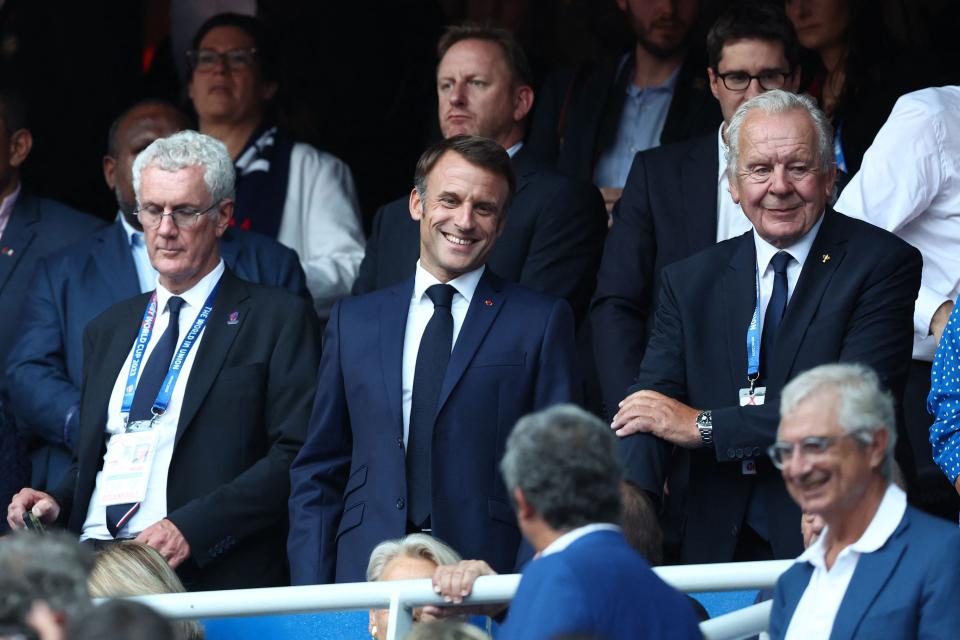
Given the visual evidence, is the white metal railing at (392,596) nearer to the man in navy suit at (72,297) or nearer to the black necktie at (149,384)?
the black necktie at (149,384)

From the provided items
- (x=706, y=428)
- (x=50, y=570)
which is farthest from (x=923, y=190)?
(x=50, y=570)

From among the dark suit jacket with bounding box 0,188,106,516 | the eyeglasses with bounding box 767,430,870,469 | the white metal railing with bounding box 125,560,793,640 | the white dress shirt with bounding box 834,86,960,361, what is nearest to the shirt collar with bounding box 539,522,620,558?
the eyeglasses with bounding box 767,430,870,469

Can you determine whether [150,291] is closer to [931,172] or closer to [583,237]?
[583,237]

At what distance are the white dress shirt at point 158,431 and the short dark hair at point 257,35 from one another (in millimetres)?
1951

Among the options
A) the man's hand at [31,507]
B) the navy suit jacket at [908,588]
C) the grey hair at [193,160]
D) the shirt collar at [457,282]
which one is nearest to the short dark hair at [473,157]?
the shirt collar at [457,282]

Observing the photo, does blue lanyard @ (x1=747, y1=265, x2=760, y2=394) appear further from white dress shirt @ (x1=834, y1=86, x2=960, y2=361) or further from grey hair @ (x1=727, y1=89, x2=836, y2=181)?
white dress shirt @ (x1=834, y1=86, x2=960, y2=361)

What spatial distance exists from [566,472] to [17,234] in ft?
14.3

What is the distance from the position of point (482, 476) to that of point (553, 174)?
154 cm

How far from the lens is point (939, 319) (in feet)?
19.3

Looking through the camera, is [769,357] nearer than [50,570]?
No

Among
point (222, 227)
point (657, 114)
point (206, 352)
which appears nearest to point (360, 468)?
point (206, 352)

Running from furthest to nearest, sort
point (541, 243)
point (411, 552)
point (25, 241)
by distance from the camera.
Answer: point (25, 241) → point (541, 243) → point (411, 552)

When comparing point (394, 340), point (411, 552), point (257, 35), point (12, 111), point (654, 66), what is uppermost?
point (257, 35)

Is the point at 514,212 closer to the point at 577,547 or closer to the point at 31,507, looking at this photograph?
the point at 31,507
